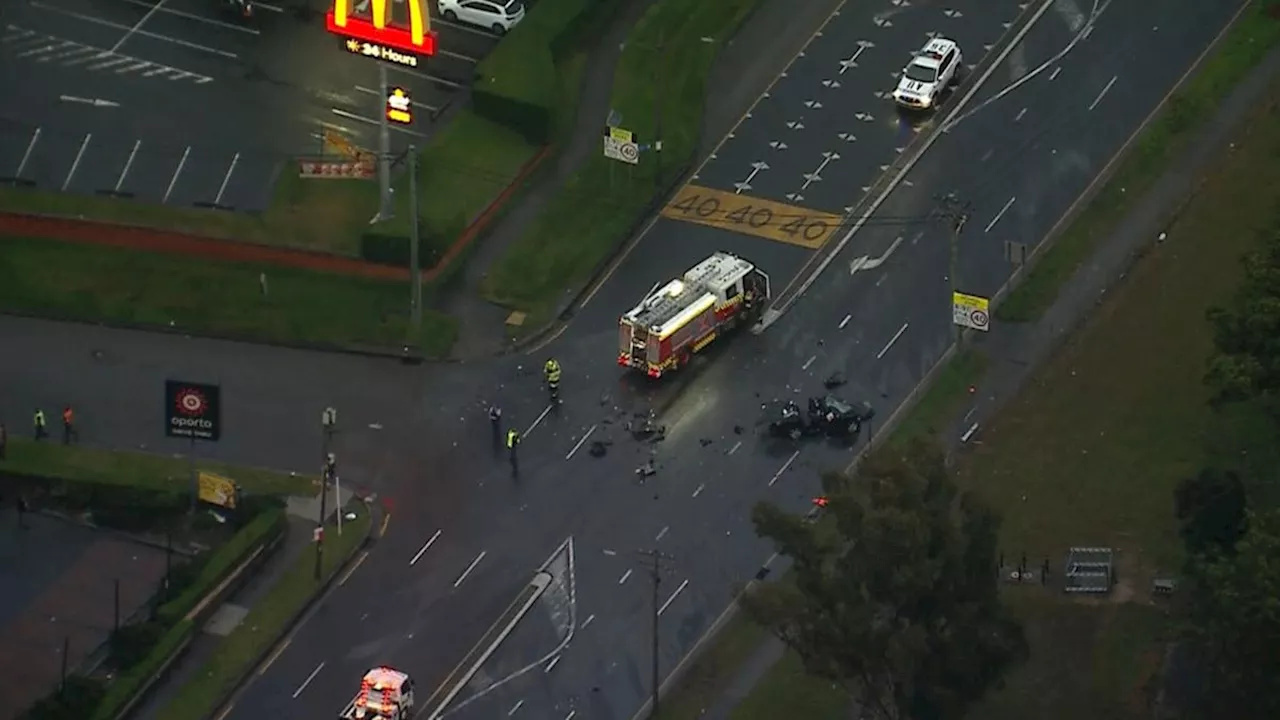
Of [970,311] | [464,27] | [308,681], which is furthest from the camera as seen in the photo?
[464,27]

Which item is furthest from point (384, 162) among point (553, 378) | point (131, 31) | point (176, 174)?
point (131, 31)

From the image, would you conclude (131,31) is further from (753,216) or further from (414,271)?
Answer: (753,216)

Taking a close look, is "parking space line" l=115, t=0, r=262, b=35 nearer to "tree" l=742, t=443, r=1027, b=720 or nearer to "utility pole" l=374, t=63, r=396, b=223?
"utility pole" l=374, t=63, r=396, b=223

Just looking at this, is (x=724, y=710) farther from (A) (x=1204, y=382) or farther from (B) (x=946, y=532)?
(A) (x=1204, y=382)

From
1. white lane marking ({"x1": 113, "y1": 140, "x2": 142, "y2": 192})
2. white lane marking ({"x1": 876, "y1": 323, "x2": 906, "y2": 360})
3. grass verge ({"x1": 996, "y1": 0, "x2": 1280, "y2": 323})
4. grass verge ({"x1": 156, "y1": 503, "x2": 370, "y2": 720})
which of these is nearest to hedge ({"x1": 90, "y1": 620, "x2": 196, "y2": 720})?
grass verge ({"x1": 156, "y1": 503, "x2": 370, "y2": 720})

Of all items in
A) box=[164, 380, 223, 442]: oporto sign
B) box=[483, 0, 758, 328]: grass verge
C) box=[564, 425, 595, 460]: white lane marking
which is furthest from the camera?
box=[483, 0, 758, 328]: grass verge
